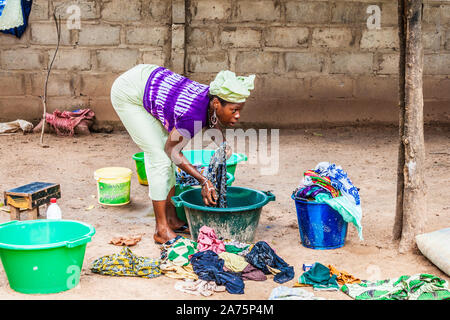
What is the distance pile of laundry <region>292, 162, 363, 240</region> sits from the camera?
3.92m

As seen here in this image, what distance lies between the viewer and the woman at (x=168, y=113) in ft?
12.6

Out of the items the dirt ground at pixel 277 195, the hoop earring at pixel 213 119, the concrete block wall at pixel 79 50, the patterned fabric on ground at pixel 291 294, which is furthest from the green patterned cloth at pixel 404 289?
the concrete block wall at pixel 79 50

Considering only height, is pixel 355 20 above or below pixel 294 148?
above

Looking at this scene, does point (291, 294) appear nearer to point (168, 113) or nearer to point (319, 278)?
point (319, 278)

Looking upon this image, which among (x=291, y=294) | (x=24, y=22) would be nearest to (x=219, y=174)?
(x=291, y=294)

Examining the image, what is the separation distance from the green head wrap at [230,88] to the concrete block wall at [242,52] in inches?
166

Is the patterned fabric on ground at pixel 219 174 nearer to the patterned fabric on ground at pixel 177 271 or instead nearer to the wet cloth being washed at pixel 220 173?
the wet cloth being washed at pixel 220 173

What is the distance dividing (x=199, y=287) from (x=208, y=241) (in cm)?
50

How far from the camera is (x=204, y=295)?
3.34 metres

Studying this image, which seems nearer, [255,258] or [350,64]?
[255,258]

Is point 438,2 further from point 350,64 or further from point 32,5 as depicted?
point 32,5

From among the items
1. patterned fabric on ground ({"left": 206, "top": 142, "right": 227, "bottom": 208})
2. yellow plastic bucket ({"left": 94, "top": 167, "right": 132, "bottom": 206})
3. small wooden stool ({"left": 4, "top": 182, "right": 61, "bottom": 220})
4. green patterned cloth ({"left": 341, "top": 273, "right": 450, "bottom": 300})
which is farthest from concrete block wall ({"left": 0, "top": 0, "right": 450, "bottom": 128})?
green patterned cloth ({"left": 341, "top": 273, "right": 450, "bottom": 300})
